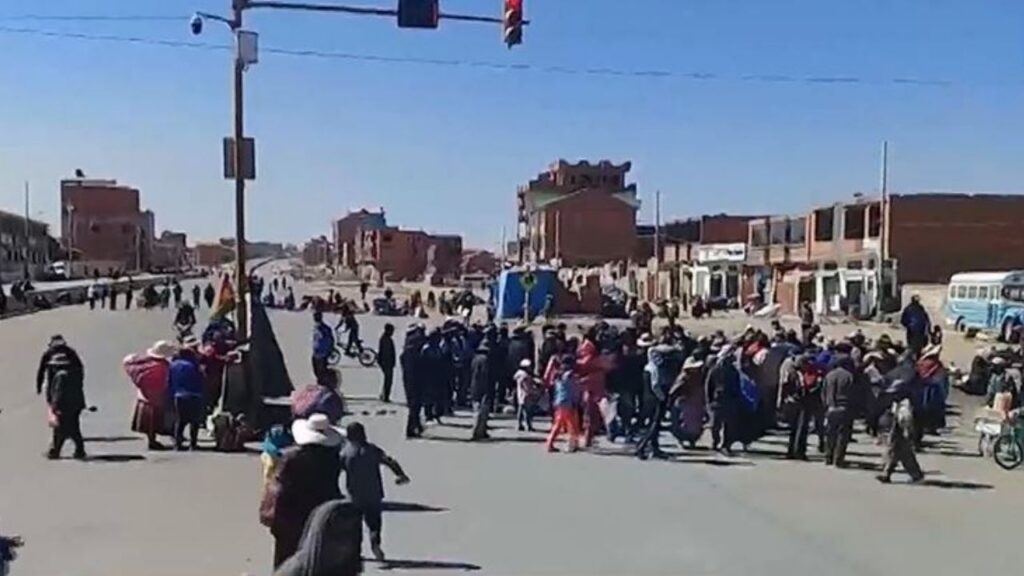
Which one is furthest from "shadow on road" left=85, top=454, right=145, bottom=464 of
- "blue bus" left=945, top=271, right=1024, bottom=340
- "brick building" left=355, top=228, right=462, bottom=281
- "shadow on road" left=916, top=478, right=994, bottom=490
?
"brick building" left=355, top=228, right=462, bottom=281

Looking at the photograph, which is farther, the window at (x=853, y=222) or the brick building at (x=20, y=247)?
the brick building at (x=20, y=247)

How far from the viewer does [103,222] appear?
152 meters

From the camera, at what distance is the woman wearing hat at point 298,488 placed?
7.32 m

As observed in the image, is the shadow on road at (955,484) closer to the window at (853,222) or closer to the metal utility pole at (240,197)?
the metal utility pole at (240,197)

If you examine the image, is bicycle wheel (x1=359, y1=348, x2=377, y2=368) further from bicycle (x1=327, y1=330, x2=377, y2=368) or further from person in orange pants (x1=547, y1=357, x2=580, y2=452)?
person in orange pants (x1=547, y1=357, x2=580, y2=452)

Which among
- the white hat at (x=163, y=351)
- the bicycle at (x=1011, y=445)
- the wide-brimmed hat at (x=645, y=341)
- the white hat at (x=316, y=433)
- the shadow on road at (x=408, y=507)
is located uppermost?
the white hat at (x=316, y=433)

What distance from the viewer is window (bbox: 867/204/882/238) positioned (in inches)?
2420

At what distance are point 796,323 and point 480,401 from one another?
3580 centimetres

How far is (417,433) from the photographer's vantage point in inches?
664

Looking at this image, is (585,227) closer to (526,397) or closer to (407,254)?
(407,254)

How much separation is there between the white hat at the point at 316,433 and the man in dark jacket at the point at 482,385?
9066 mm

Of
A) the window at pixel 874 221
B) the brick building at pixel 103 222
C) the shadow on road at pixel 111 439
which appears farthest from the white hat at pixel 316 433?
the brick building at pixel 103 222

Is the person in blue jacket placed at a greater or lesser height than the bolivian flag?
lesser

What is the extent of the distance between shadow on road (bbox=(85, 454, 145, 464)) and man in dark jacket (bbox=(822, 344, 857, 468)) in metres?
7.89
